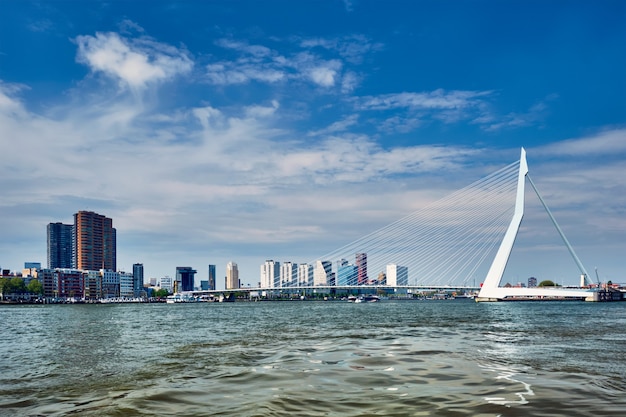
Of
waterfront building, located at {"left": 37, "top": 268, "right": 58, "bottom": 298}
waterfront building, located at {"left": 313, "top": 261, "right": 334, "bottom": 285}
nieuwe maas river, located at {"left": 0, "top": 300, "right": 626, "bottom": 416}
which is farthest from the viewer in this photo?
waterfront building, located at {"left": 37, "top": 268, "right": 58, "bottom": 298}

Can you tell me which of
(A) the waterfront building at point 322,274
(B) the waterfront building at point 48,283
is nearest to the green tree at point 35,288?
(B) the waterfront building at point 48,283

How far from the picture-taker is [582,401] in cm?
977

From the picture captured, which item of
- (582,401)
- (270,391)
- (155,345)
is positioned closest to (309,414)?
(270,391)

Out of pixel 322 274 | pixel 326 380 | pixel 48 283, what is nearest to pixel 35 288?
pixel 48 283

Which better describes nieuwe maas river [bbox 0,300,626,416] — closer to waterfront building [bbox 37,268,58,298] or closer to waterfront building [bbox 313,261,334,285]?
waterfront building [bbox 313,261,334,285]

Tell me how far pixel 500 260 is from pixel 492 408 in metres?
63.5

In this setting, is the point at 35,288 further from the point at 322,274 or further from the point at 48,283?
the point at 322,274

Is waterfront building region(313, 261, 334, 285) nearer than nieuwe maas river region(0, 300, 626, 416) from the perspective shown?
No

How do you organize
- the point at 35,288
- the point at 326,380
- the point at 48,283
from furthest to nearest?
the point at 48,283 → the point at 35,288 → the point at 326,380

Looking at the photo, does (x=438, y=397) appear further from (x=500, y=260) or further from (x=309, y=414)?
(x=500, y=260)

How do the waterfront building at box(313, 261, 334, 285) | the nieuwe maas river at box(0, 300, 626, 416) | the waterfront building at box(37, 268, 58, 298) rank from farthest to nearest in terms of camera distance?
the waterfront building at box(37, 268, 58, 298)
the waterfront building at box(313, 261, 334, 285)
the nieuwe maas river at box(0, 300, 626, 416)

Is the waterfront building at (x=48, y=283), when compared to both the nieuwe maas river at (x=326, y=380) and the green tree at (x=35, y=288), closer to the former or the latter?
the green tree at (x=35, y=288)

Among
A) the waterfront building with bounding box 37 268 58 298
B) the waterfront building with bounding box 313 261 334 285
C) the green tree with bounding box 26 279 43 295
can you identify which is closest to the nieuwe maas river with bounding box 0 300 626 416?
the waterfront building with bounding box 313 261 334 285

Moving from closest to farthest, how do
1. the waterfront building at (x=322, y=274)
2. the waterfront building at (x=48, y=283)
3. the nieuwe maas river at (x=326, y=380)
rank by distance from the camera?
the nieuwe maas river at (x=326, y=380), the waterfront building at (x=322, y=274), the waterfront building at (x=48, y=283)
